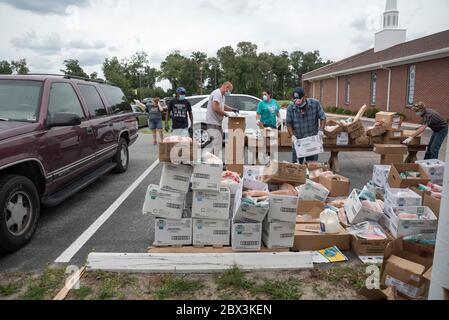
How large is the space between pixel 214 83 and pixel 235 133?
72.7 m

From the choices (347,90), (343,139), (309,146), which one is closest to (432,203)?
(309,146)

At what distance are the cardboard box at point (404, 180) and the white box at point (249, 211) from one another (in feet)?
8.09

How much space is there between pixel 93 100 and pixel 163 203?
11.2 feet

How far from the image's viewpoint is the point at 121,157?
7699mm

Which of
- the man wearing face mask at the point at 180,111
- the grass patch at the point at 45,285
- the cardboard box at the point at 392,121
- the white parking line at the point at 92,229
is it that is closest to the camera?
the grass patch at the point at 45,285

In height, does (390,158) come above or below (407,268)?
above

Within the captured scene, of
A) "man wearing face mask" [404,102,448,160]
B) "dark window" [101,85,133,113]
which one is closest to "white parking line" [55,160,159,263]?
"dark window" [101,85,133,113]

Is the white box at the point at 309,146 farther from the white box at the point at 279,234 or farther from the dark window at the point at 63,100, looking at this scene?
the dark window at the point at 63,100

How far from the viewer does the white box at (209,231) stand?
13.1 ft

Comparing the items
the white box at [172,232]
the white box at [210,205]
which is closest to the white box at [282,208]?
the white box at [210,205]

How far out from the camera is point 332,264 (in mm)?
3766

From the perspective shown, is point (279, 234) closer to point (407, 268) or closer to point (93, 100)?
point (407, 268)
